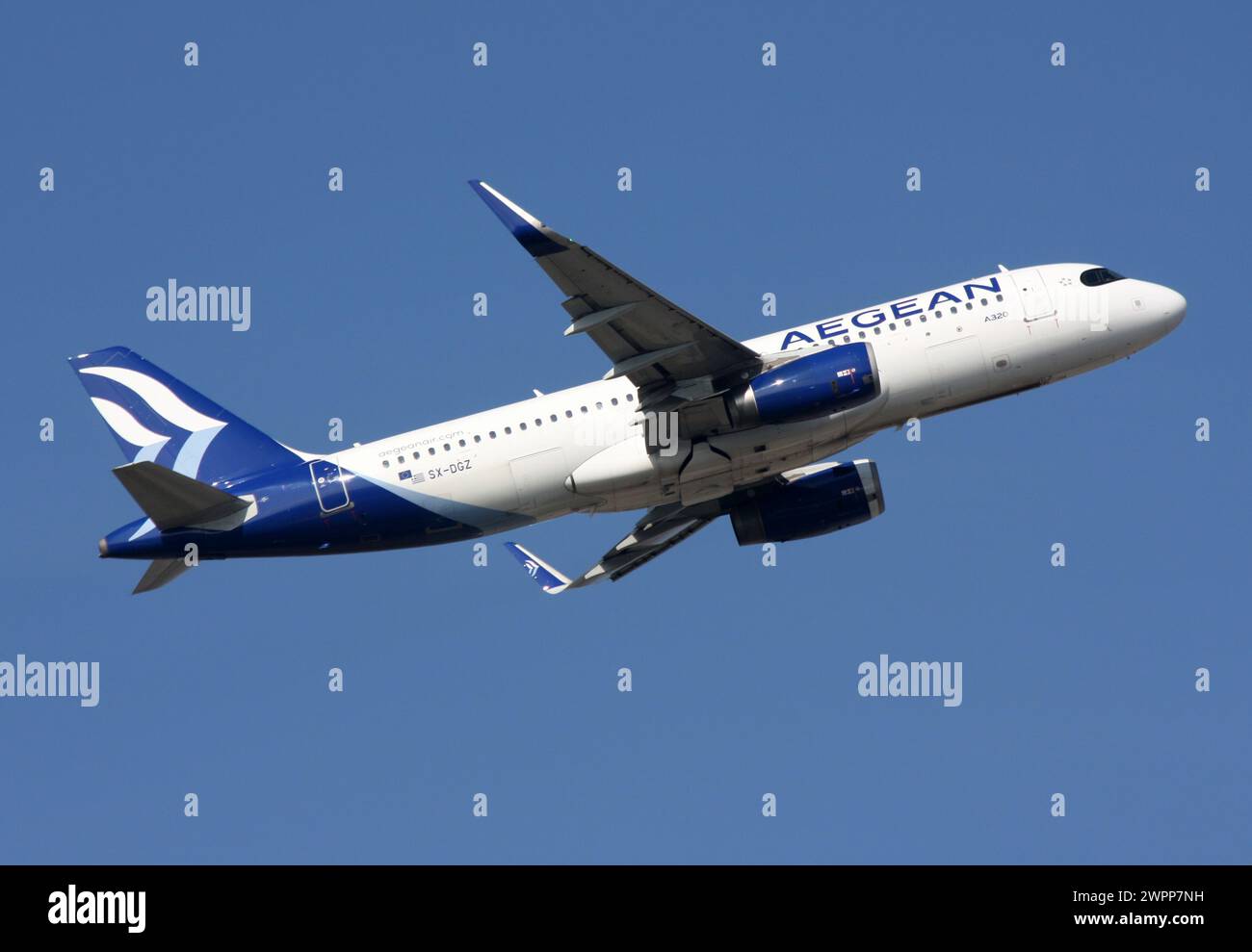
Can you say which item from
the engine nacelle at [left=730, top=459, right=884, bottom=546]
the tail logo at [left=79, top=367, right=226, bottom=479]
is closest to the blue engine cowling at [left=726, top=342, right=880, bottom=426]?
the engine nacelle at [left=730, top=459, right=884, bottom=546]

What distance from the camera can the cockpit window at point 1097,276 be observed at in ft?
178

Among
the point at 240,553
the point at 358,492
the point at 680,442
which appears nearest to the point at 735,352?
the point at 680,442

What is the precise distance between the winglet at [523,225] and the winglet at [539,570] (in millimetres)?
16696

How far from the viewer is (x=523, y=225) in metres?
44.8

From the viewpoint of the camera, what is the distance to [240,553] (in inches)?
1999

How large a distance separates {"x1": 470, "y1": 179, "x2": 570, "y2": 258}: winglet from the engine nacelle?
14.4 m

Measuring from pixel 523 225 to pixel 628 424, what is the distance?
9019 millimetres

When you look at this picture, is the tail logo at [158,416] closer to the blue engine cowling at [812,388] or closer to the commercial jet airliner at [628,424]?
the commercial jet airliner at [628,424]

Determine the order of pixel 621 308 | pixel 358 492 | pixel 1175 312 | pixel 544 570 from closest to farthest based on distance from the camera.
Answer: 1. pixel 621 308
2. pixel 358 492
3. pixel 1175 312
4. pixel 544 570

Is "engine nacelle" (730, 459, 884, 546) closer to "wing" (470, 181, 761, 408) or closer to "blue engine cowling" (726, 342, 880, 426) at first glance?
"blue engine cowling" (726, 342, 880, 426)

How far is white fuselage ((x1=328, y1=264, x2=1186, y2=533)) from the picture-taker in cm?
5134

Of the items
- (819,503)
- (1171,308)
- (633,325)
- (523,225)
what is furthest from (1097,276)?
(523,225)

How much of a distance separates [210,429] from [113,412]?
306 centimetres

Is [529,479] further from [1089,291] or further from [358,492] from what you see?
[1089,291]
